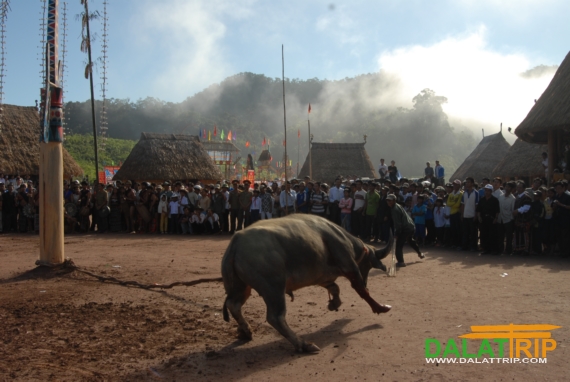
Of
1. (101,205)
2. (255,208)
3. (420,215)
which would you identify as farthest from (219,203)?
(420,215)

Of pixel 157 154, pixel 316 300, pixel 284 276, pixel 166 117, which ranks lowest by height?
pixel 316 300

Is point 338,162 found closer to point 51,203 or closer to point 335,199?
point 335,199

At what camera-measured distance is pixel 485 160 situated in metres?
31.8

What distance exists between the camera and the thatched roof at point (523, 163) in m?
24.7

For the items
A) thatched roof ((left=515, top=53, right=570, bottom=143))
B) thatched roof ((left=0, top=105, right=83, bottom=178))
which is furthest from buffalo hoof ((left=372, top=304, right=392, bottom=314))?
thatched roof ((left=0, top=105, right=83, bottom=178))

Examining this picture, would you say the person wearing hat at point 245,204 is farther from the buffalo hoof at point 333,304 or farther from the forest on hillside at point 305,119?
the forest on hillside at point 305,119

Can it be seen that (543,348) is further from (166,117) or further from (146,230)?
(166,117)

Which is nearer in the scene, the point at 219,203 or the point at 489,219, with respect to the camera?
the point at 489,219

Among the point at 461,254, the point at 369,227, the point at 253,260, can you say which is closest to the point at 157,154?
the point at 369,227

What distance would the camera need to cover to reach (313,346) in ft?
17.1

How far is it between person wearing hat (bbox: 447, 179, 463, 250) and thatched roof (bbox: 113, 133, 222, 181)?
17.2 meters

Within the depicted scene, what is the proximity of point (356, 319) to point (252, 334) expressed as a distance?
1.47 metres

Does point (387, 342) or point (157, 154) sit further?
point (157, 154)

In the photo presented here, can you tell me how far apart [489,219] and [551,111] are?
5803 millimetres
